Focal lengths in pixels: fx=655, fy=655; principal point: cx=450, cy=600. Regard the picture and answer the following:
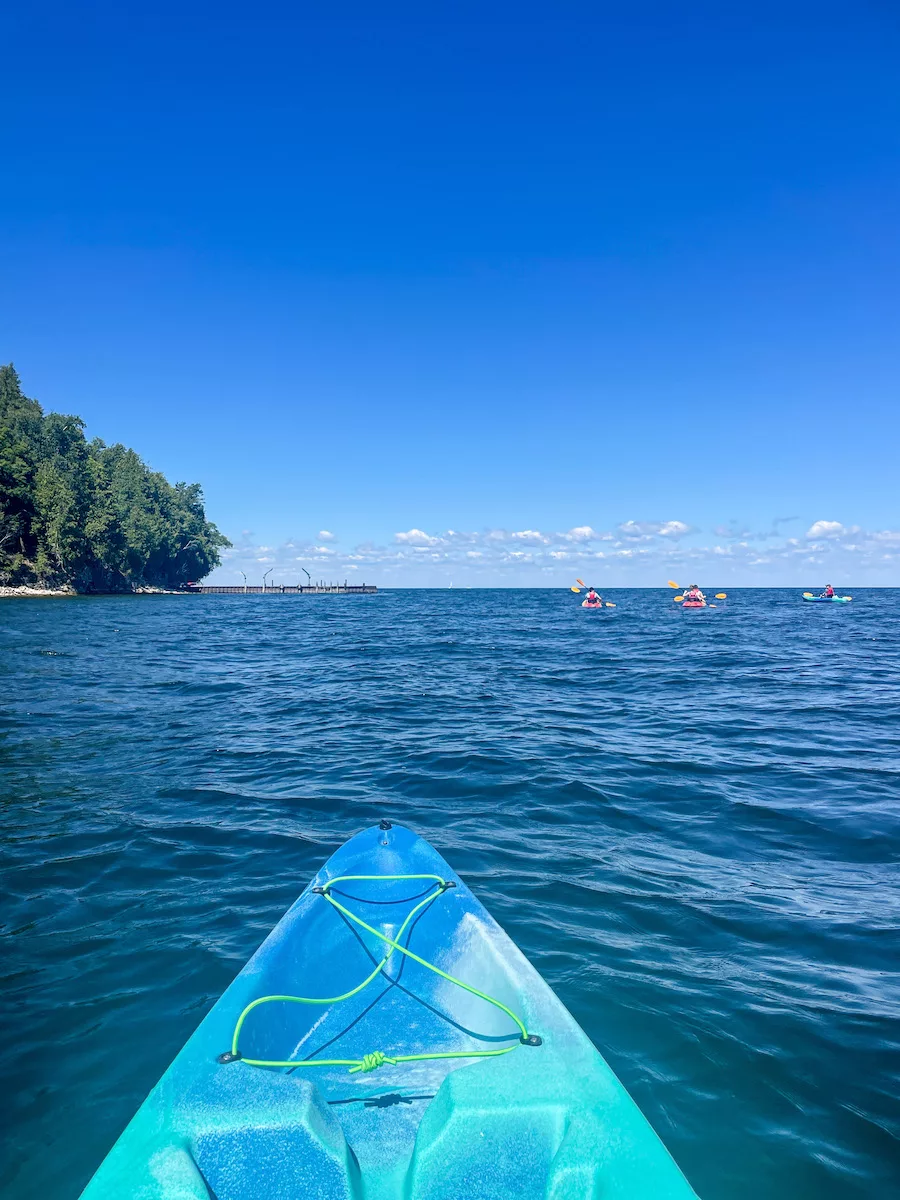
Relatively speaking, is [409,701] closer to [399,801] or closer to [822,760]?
[399,801]

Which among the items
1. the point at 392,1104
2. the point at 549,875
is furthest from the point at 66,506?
the point at 392,1104

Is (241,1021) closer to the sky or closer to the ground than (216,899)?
closer to the sky

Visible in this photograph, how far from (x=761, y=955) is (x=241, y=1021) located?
376 centimetres

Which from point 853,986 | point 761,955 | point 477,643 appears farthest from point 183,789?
point 477,643

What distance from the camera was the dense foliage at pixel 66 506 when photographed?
63719 mm

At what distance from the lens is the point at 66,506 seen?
2530 inches

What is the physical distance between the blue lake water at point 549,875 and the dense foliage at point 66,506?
57.7 meters

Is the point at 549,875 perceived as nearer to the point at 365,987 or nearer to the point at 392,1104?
the point at 365,987

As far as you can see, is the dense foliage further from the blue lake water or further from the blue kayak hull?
the blue kayak hull

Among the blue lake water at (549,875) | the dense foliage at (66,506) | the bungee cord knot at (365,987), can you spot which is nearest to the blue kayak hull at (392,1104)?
the bungee cord knot at (365,987)

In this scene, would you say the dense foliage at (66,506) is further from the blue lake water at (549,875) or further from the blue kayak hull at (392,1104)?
the blue kayak hull at (392,1104)

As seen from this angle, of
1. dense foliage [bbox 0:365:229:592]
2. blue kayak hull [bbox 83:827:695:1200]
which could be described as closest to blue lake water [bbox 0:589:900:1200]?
blue kayak hull [bbox 83:827:695:1200]

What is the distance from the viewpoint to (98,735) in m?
11.2

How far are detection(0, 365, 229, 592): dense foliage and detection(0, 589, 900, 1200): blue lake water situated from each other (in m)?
57.7
